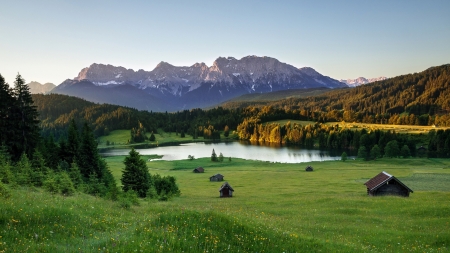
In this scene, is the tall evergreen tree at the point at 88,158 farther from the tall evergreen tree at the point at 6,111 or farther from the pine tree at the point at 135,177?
the tall evergreen tree at the point at 6,111

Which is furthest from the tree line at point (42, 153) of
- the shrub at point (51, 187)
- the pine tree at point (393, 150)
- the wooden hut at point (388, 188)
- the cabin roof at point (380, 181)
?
the pine tree at point (393, 150)

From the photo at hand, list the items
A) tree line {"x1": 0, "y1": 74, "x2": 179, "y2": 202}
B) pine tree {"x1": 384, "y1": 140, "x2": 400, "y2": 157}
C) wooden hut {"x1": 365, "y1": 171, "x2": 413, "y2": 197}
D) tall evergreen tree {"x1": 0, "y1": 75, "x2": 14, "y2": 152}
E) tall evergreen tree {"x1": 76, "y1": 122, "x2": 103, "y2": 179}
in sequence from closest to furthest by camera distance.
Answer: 1. tree line {"x1": 0, "y1": 74, "x2": 179, "y2": 202}
2. tall evergreen tree {"x1": 0, "y1": 75, "x2": 14, "y2": 152}
3. wooden hut {"x1": 365, "y1": 171, "x2": 413, "y2": 197}
4. tall evergreen tree {"x1": 76, "y1": 122, "x2": 103, "y2": 179}
5. pine tree {"x1": 384, "y1": 140, "x2": 400, "y2": 157}

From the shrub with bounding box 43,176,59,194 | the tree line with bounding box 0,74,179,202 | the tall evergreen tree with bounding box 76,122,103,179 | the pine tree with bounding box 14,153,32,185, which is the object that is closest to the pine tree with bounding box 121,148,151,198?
the tree line with bounding box 0,74,179,202

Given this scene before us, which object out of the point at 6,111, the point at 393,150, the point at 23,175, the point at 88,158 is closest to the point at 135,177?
the point at 88,158

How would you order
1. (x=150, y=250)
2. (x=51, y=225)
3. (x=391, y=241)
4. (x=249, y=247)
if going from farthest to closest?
(x=391, y=241) < (x=51, y=225) < (x=249, y=247) < (x=150, y=250)

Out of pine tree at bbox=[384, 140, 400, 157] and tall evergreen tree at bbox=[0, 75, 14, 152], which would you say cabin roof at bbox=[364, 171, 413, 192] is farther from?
pine tree at bbox=[384, 140, 400, 157]

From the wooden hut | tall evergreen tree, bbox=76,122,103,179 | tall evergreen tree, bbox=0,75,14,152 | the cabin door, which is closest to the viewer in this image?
tall evergreen tree, bbox=0,75,14,152

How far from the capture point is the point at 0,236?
9.78 meters

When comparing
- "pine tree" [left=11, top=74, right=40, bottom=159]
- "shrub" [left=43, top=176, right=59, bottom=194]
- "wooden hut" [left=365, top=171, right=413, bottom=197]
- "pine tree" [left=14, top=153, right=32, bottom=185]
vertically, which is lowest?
"wooden hut" [left=365, top=171, right=413, bottom=197]

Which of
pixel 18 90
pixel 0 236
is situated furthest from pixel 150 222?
pixel 18 90

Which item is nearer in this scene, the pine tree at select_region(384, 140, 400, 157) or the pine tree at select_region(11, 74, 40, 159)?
the pine tree at select_region(11, 74, 40, 159)

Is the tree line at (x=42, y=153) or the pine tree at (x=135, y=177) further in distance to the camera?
the pine tree at (x=135, y=177)

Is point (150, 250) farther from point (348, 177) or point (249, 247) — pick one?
point (348, 177)

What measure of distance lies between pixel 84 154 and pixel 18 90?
1430 centimetres
